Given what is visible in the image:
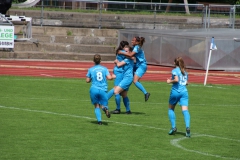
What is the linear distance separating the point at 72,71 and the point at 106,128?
15919mm

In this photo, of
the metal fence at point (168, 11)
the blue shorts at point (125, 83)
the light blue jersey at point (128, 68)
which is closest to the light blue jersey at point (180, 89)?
the blue shorts at point (125, 83)

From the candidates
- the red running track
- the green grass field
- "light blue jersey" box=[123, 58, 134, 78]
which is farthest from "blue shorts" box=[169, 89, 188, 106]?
the red running track

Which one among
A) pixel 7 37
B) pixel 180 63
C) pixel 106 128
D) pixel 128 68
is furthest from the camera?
pixel 7 37

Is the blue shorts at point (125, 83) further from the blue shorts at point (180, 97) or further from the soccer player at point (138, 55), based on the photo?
the blue shorts at point (180, 97)

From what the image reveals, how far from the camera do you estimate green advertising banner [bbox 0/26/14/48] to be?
112 ft

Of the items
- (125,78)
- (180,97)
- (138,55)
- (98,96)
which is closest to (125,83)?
(125,78)

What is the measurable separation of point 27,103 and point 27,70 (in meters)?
11.2

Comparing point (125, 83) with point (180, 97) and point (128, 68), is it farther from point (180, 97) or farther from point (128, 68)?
point (180, 97)

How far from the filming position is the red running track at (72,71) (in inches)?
1122

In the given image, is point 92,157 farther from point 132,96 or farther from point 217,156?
point 132,96

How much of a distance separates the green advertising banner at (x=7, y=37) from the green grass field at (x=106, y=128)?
448 inches

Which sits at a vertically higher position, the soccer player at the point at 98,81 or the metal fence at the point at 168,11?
the metal fence at the point at 168,11

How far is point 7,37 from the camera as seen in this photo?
3444 cm

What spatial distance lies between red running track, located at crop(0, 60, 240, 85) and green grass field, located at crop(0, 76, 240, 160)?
5356 mm
